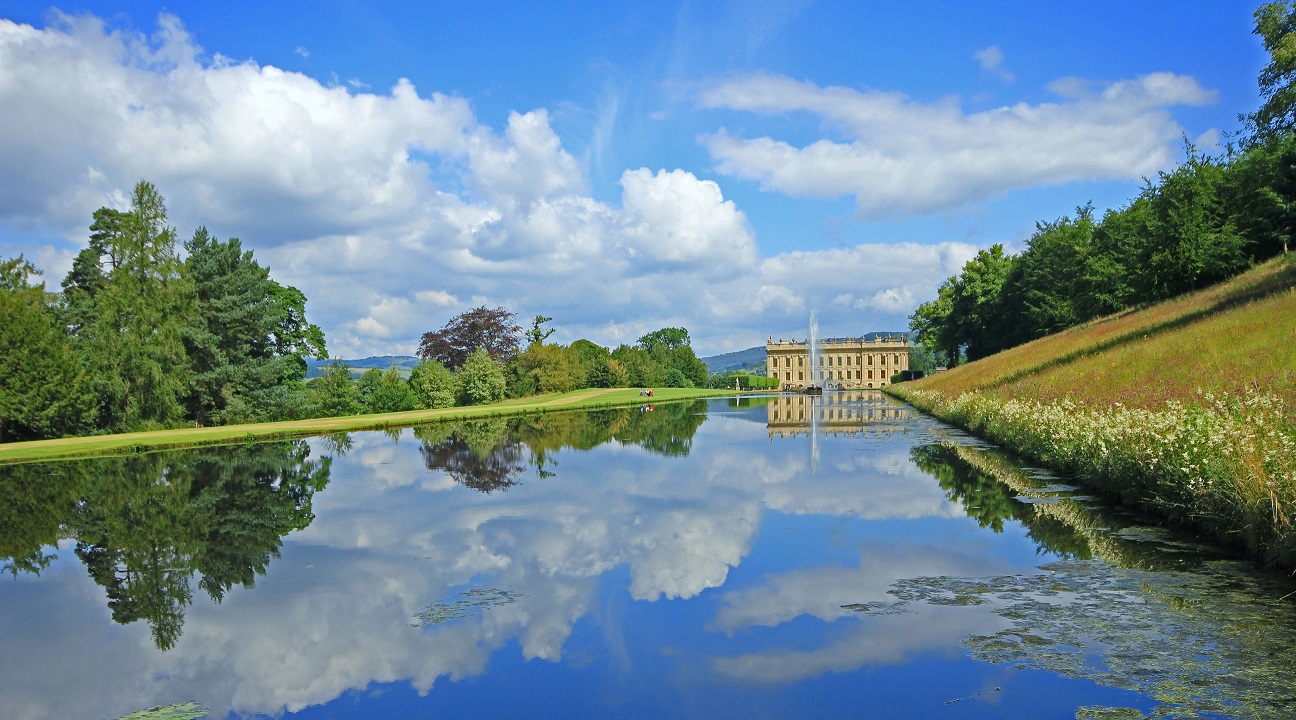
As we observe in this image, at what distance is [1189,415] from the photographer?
11.5 metres

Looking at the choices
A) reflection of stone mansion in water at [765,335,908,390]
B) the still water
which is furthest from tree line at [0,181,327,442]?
reflection of stone mansion in water at [765,335,908,390]

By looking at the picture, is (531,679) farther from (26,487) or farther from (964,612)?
(26,487)

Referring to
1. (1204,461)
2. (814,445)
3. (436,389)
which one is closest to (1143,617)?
(1204,461)

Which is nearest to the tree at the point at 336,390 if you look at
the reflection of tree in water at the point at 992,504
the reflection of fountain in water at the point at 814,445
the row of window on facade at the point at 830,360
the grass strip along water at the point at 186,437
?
the grass strip along water at the point at 186,437

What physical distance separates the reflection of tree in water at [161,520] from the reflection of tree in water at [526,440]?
379 centimetres

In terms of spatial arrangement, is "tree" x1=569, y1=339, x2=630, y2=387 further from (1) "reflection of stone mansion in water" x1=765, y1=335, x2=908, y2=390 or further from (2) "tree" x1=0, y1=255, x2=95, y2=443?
(2) "tree" x1=0, y1=255, x2=95, y2=443

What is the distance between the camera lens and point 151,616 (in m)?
8.91

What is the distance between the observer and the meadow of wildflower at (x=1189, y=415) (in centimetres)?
905

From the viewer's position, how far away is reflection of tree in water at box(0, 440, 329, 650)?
10.1m

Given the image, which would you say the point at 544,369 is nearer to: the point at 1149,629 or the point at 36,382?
the point at 36,382

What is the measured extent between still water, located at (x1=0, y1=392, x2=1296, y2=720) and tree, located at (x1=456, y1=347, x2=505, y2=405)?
4411 cm

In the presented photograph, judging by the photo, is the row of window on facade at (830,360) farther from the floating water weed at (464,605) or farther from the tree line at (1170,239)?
the floating water weed at (464,605)

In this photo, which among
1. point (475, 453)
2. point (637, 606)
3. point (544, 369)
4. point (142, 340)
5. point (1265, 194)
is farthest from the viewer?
point (544, 369)

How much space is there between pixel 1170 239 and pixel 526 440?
3528 centimetres
